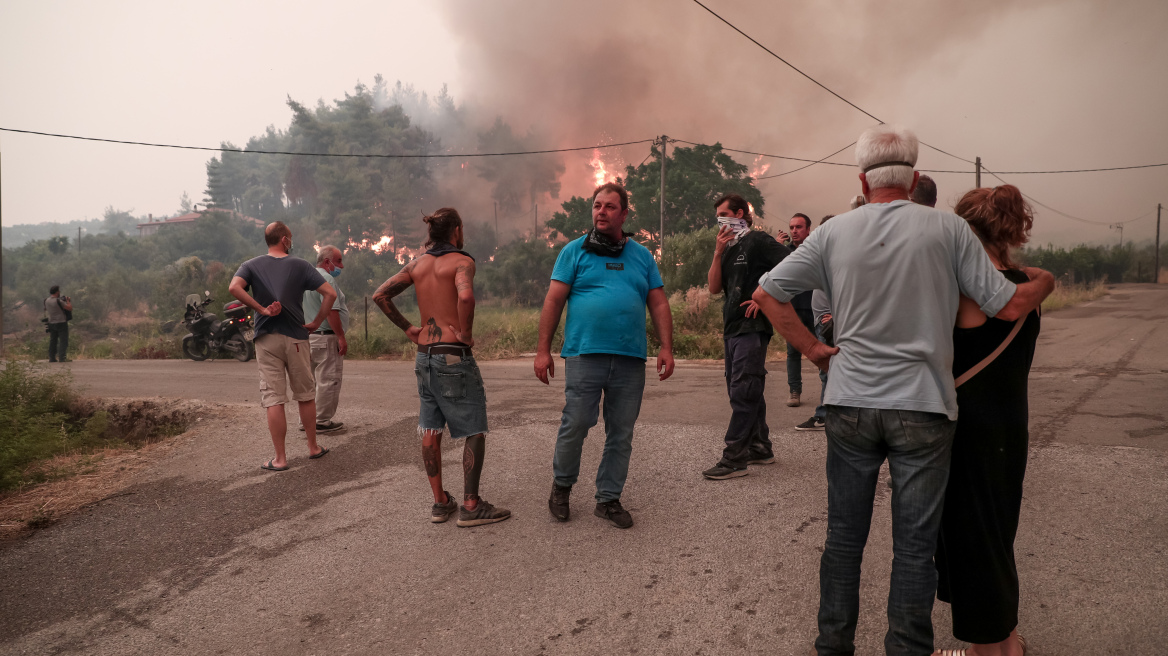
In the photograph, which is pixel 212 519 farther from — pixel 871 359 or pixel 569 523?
pixel 871 359

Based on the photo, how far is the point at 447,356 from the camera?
394 cm

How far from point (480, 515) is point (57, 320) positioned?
18.6 m

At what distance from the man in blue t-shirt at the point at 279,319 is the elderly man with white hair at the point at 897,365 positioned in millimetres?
4190

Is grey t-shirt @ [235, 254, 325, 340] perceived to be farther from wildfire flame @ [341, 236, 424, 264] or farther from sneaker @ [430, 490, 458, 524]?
wildfire flame @ [341, 236, 424, 264]

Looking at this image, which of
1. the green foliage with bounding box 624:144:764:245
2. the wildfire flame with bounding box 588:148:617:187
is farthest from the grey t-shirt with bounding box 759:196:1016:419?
the wildfire flame with bounding box 588:148:617:187

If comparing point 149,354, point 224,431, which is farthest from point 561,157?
point 224,431

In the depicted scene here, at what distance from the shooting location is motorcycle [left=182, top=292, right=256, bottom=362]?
49.7 feet

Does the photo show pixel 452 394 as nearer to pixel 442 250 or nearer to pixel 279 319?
pixel 442 250

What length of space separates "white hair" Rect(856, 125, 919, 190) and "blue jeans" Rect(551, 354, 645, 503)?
72.0 inches

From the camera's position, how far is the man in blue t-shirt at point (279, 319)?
522 cm

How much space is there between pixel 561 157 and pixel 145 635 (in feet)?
258

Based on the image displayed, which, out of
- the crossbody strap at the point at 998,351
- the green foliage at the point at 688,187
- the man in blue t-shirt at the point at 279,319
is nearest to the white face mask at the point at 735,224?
the crossbody strap at the point at 998,351

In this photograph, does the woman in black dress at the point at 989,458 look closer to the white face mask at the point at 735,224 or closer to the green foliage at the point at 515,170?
the white face mask at the point at 735,224

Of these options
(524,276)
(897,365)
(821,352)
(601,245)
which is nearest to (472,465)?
(601,245)
